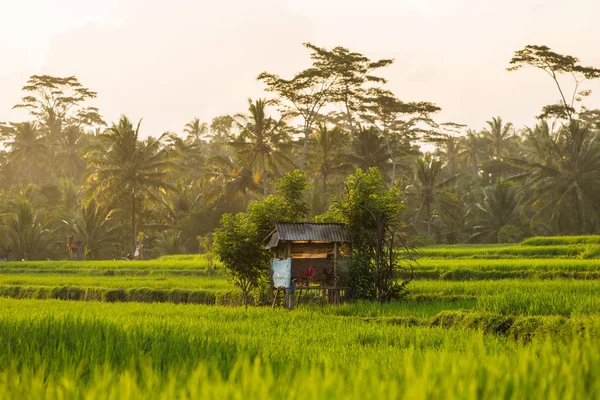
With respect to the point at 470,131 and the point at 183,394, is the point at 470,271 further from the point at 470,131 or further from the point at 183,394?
the point at 470,131

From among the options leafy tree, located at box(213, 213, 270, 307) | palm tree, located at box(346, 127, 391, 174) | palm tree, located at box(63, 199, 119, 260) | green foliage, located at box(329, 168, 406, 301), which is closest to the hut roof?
green foliage, located at box(329, 168, 406, 301)

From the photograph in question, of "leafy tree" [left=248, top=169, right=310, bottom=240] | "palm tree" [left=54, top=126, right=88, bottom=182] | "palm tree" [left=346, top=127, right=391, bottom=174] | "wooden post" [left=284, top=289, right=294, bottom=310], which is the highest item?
"palm tree" [left=54, top=126, right=88, bottom=182]

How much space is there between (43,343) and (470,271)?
16.6 m

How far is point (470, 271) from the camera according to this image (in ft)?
71.7

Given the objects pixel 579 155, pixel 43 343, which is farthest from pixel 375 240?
pixel 579 155

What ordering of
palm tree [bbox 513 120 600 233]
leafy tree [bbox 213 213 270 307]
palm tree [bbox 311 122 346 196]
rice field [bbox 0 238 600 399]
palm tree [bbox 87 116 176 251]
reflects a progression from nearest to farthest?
rice field [bbox 0 238 600 399] < leafy tree [bbox 213 213 270 307] < palm tree [bbox 513 120 600 233] < palm tree [bbox 87 116 176 251] < palm tree [bbox 311 122 346 196]

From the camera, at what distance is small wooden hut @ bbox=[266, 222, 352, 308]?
17391mm

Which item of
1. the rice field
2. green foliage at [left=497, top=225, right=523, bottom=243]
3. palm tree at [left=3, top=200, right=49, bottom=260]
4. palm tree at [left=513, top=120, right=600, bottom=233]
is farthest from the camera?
palm tree at [left=3, top=200, right=49, bottom=260]

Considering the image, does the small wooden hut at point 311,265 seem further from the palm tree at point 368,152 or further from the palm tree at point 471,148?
the palm tree at point 471,148

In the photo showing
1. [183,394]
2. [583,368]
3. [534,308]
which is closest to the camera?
[183,394]

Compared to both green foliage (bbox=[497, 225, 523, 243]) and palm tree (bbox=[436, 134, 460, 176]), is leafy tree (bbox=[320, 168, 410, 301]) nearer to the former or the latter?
green foliage (bbox=[497, 225, 523, 243])

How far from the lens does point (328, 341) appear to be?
9.93 m

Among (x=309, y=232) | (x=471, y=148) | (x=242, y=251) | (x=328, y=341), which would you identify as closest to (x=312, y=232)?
(x=309, y=232)

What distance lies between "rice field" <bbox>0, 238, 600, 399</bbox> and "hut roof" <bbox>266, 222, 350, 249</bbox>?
1.83 meters
